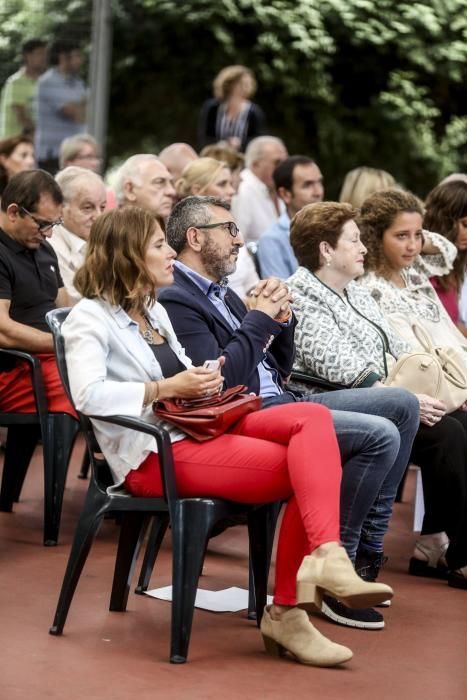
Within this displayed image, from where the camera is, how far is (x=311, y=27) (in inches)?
471

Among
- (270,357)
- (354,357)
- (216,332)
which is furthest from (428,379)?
(216,332)

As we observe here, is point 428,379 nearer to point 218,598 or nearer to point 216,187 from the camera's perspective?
point 218,598

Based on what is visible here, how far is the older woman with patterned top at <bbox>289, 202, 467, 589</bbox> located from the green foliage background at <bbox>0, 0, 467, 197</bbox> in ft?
22.9

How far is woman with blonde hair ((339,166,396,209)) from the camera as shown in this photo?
291 inches

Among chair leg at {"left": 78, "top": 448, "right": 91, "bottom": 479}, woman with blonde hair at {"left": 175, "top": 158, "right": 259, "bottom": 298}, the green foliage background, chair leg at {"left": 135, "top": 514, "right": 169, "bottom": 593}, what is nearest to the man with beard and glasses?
chair leg at {"left": 135, "top": 514, "right": 169, "bottom": 593}

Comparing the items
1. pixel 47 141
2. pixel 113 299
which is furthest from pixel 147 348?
pixel 47 141

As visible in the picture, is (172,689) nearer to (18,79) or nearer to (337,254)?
(337,254)

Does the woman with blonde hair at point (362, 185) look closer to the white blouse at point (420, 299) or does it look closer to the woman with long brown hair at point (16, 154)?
the white blouse at point (420, 299)

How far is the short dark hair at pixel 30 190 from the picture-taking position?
17.2ft

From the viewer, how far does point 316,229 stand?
16.4 feet

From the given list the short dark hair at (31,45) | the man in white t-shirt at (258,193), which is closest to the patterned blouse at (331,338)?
the man in white t-shirt at (258,193)

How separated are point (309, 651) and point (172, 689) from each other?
1.51 feet

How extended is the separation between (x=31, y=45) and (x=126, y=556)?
6274 millimetres

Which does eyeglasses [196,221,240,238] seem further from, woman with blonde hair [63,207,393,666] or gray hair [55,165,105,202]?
gray hair [55,165,105,202]
